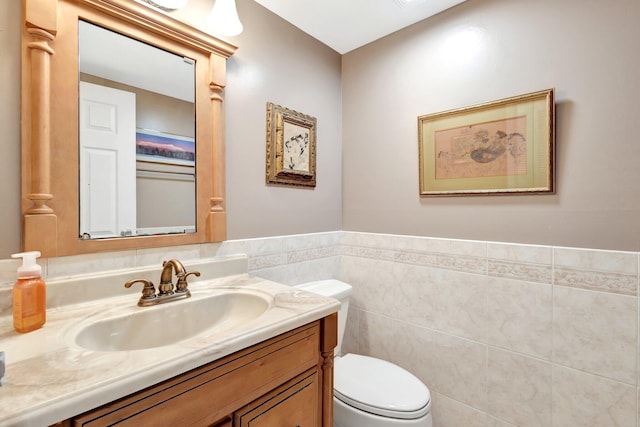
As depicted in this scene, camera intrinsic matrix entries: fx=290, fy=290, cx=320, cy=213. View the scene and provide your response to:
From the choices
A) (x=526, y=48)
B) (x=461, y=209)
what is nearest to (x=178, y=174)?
(x=461, y=209)

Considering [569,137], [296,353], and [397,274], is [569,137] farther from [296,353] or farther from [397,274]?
[296,353]

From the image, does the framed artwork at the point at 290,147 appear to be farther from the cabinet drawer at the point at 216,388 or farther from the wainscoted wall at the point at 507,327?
the cabinet drawer at the point at 216,388

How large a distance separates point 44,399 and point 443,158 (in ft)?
5.19

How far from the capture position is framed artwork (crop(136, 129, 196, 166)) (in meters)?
1.06

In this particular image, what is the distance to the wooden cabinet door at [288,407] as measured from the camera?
0.72 meters

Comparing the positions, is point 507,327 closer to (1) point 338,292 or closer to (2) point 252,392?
(1) point 338,292

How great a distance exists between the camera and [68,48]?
90 centimetres

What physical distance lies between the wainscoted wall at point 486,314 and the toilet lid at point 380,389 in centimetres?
29

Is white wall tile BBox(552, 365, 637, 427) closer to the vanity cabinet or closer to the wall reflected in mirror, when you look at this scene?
the vanity cabinet

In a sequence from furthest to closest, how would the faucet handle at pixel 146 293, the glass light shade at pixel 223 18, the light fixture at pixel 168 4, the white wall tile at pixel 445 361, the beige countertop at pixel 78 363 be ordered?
the white wall tile at pixel 445 361, the glass light shade at pixel 223 18, the light fixture at pixel 168 4, the faucet handle at pixel 146 293, the beige countertop at pixel 78 363

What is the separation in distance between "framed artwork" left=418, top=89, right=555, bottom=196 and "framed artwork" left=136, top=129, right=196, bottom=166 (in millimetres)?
1133

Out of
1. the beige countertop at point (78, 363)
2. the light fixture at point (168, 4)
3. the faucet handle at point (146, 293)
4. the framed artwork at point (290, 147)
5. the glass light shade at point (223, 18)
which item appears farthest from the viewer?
the framed artwork at point (290, 147)

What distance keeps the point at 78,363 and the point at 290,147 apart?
1230mm

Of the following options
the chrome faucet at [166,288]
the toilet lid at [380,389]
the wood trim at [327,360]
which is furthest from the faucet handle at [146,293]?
the toilet lid at [380,389]
